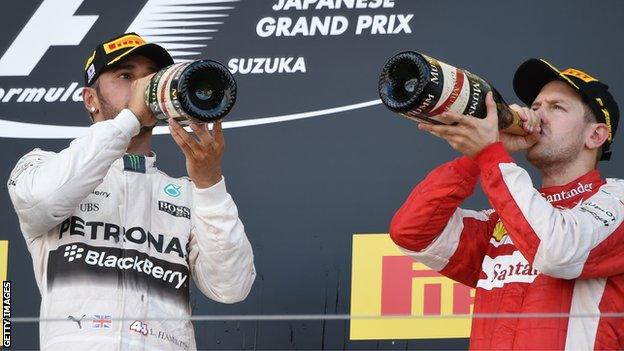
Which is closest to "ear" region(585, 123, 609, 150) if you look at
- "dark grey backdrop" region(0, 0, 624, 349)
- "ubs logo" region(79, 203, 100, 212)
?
"dark grey backdrop" region(0, 0, 624, 349)

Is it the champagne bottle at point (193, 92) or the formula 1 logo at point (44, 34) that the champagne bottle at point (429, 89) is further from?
the formula 1 logo at point (44, 34)

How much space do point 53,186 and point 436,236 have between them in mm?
666

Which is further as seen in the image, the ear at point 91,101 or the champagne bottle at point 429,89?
the ear at point 91,101

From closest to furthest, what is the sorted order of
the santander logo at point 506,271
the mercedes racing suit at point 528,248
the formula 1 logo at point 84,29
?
the mercedes racing suit at point 528,248 → the santander logo at point 506,271 → the formula 1 logo at point 84,29

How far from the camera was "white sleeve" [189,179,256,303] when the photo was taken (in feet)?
8.61

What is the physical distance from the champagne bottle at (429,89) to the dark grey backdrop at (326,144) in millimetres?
589

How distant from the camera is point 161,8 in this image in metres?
3.31

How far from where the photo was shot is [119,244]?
2.65m

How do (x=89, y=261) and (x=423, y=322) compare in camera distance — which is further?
(x=423, y=322)

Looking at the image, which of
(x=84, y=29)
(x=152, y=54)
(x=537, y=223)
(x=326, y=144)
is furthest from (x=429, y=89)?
(x=84, y=29)

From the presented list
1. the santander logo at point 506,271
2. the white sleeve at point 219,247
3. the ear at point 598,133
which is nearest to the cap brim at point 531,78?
the ear at point 598,133

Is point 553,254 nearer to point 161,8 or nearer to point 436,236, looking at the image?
point 436,236

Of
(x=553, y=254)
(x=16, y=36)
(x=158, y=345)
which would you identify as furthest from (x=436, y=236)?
(x=16, y=36)

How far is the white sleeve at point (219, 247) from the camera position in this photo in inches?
103
